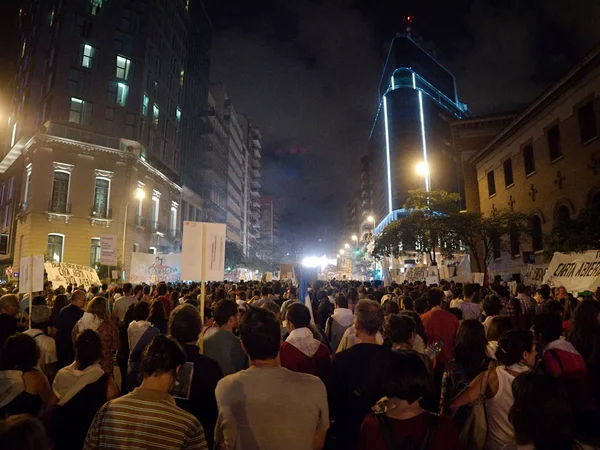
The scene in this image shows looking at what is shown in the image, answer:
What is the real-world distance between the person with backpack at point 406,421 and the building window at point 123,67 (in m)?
45.3

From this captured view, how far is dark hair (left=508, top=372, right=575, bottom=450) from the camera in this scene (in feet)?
7.08

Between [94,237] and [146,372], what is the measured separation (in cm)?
3776

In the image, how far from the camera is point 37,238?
109 feet

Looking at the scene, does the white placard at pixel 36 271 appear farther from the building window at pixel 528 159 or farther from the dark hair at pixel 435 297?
the building window at pixel 528 159

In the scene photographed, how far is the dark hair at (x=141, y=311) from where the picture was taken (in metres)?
6.05

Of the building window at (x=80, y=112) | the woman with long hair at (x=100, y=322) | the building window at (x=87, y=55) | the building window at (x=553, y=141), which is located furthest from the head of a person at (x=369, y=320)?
the building window at (x=87, y=55)

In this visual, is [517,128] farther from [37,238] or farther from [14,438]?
[37,238]

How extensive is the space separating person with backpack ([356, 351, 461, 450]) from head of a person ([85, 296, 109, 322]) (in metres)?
5.35

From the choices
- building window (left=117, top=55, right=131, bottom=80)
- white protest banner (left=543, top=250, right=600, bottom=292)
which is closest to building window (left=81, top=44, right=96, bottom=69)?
building window (left=117, top=55, right=131, bottom=80)

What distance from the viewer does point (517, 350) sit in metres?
3.42

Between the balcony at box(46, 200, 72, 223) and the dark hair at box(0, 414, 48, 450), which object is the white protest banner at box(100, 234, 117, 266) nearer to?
the dark hair at box(0, 414, 48, 450)

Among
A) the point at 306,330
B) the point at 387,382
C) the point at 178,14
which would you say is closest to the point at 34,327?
the point at 306,330

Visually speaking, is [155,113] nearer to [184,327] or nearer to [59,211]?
[59,211]

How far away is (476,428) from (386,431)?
1.37 metres
